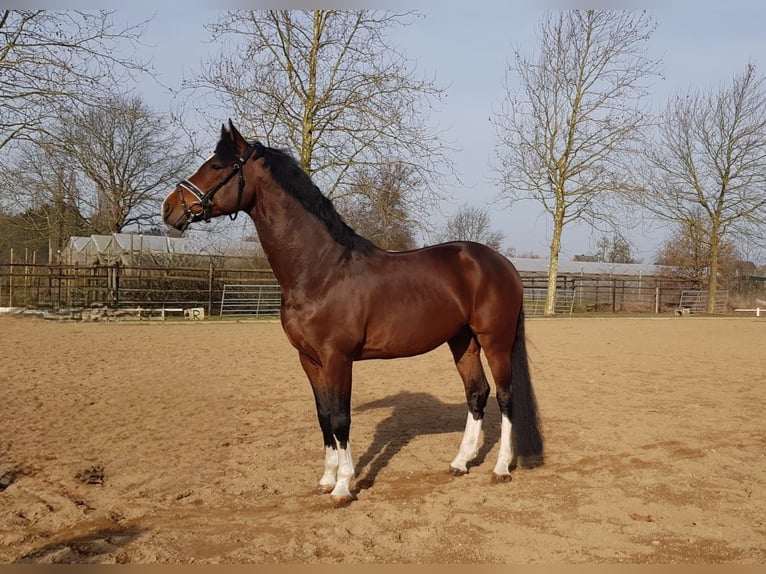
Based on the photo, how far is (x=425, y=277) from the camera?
4391 mm

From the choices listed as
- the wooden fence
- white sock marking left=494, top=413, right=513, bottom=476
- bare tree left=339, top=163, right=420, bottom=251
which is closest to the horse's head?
white sock marking left=494, top=413, right=513, bottom=476

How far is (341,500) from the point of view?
385 cm

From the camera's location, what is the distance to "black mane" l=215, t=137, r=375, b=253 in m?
4.02

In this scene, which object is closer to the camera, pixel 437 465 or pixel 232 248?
pixel 437 465

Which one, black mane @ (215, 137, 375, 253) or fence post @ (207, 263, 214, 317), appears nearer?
black mane @ (215, 137, 375, 253)

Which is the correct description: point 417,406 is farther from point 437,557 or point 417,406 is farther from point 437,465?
point 437,557

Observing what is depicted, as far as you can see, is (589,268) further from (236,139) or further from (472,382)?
(236,139)

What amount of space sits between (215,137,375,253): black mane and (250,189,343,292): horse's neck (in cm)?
6

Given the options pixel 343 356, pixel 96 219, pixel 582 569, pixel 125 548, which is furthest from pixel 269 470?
pixel 96 219

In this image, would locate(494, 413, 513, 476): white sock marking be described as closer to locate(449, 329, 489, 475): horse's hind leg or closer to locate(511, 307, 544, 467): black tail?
locate(511, 307, 544, 467): black tail

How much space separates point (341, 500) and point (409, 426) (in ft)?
7.83

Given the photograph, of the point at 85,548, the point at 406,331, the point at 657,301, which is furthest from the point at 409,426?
the point at 657,301

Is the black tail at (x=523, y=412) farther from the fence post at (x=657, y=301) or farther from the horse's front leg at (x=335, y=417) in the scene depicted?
the fence post at (x=657, y=301)

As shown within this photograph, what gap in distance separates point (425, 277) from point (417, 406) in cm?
317
